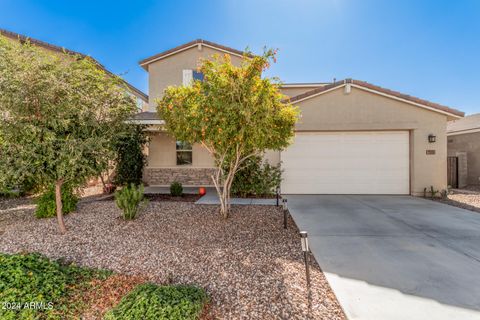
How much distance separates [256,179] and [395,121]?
618cm

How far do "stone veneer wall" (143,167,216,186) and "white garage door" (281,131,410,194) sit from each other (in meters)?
4.44

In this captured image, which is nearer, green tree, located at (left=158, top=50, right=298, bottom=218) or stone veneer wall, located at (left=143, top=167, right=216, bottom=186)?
green tree, located at (left=158, top=50, right=298, bottom=218)

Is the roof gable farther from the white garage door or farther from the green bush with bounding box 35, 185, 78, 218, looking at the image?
the green bush with bounding box 35, 185, 78, 218

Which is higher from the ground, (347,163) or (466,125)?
(466,125)

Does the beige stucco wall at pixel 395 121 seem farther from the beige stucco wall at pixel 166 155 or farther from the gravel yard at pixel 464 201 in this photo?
the beige stucco wall at pixel 166 155

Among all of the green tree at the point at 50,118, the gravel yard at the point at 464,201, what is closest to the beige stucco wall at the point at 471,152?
the gravel yard at the point at 464,201

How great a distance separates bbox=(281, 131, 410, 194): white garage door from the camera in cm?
904

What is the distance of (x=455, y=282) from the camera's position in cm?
302

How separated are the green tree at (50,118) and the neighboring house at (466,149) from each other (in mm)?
16347

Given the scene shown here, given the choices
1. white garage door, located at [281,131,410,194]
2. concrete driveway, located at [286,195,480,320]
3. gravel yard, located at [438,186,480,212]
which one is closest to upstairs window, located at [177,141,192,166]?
white garage door, located at [281,131,410,194]

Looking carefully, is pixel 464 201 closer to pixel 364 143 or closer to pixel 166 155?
pixel 364 143

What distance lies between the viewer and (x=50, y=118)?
4.13m

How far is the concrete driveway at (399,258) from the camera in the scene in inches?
102

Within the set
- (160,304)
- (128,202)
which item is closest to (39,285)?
(160,304)
